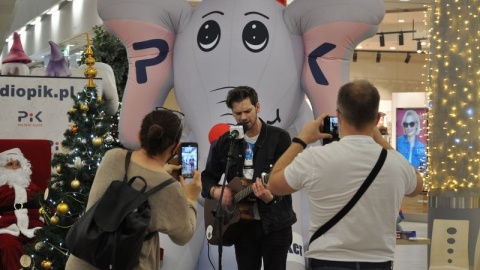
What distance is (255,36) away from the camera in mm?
5887

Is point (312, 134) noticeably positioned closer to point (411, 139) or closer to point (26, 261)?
point (26, 261)

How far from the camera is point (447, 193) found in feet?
25.6

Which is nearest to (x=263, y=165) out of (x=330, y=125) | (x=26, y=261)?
(x=330, y=125)

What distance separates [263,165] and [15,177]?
9.49ft

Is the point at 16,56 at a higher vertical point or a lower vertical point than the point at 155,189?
higher

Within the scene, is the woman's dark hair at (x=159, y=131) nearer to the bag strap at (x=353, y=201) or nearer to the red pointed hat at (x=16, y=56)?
the bag strap at (x=353, y=201)

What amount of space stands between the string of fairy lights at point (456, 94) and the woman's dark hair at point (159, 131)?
211 inches

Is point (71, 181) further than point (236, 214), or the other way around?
point (71, 181)

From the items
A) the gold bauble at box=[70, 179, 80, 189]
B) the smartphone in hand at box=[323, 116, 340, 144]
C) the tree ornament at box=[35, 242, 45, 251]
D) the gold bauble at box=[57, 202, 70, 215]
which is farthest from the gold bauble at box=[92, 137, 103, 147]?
the smartphone in hand at box=[323, 116, 340, 144]

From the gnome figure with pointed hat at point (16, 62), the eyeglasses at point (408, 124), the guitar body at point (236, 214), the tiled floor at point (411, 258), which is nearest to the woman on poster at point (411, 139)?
the eyeglasses at point (408, 124)

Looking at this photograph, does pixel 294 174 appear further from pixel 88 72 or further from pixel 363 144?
pixel 88 72

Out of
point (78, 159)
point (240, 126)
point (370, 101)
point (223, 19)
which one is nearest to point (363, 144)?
point (370, 101)

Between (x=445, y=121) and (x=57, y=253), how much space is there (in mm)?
4063

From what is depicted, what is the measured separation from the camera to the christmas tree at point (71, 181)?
5.27 meters
